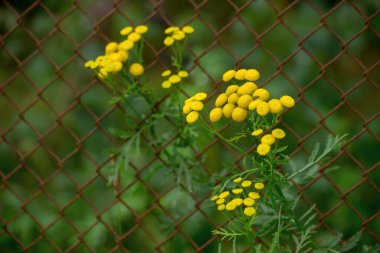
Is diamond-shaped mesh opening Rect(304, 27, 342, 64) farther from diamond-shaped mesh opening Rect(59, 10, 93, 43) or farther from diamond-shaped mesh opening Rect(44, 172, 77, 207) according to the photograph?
diamond-shaped mesh opening Rect(44, 172, 77, 207)

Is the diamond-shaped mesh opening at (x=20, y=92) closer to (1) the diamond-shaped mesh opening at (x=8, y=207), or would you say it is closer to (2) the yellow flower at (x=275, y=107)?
(1) the diamond-shaped mesh opening at (x=8, y=207)

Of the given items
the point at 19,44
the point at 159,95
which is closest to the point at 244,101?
the point at 159,95

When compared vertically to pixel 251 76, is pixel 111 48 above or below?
above

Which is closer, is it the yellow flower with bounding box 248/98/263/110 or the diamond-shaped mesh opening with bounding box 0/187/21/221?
the yellow flower with bounding box 248/98/263/110

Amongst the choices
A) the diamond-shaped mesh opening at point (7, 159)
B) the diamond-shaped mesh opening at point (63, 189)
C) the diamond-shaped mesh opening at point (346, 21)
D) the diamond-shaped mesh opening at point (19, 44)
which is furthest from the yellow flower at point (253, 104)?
the diamond-shaped mesh opening at point (19, 44)

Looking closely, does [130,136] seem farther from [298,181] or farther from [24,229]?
[24,229]

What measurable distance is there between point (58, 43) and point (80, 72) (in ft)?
0.95

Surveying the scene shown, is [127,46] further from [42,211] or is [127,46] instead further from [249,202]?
[42,211]

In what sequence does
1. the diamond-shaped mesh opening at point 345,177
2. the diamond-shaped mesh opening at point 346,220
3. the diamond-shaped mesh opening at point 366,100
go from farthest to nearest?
1. the diamond-shaped mesh opening at point 366,100
2. the diamond-shaped mesh opening at point 345,177
3. the diamond-shaped mesh opening at point 346,220

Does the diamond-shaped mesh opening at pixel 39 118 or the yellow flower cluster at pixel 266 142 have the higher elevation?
the diamond-shaped mesh opening at pixel 39 118

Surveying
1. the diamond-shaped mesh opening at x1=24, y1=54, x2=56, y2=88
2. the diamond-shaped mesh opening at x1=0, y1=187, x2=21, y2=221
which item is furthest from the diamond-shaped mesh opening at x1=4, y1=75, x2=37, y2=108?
the diamond-shaped mesh opening at x1=0, y1=187, x2=21, y2=221

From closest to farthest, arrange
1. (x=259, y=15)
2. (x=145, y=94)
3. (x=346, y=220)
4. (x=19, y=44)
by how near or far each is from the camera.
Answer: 1. (x=145, y=94)
2. (x=346, y=220)
3. (x=259, y=15)
4. (x=19, y=44)

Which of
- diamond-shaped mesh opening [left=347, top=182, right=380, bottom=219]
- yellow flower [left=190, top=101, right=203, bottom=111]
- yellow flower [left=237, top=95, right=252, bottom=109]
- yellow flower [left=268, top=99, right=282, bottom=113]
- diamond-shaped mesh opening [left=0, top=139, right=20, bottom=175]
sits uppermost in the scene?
diamond-shaped mesh opening [left=0, top=139, right=20, bottom=175]

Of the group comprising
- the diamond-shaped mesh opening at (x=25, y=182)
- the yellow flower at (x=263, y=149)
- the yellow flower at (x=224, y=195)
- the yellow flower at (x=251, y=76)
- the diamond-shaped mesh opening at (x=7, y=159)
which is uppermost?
the diamond-shaped mesh opening at (x=7, y=159)
